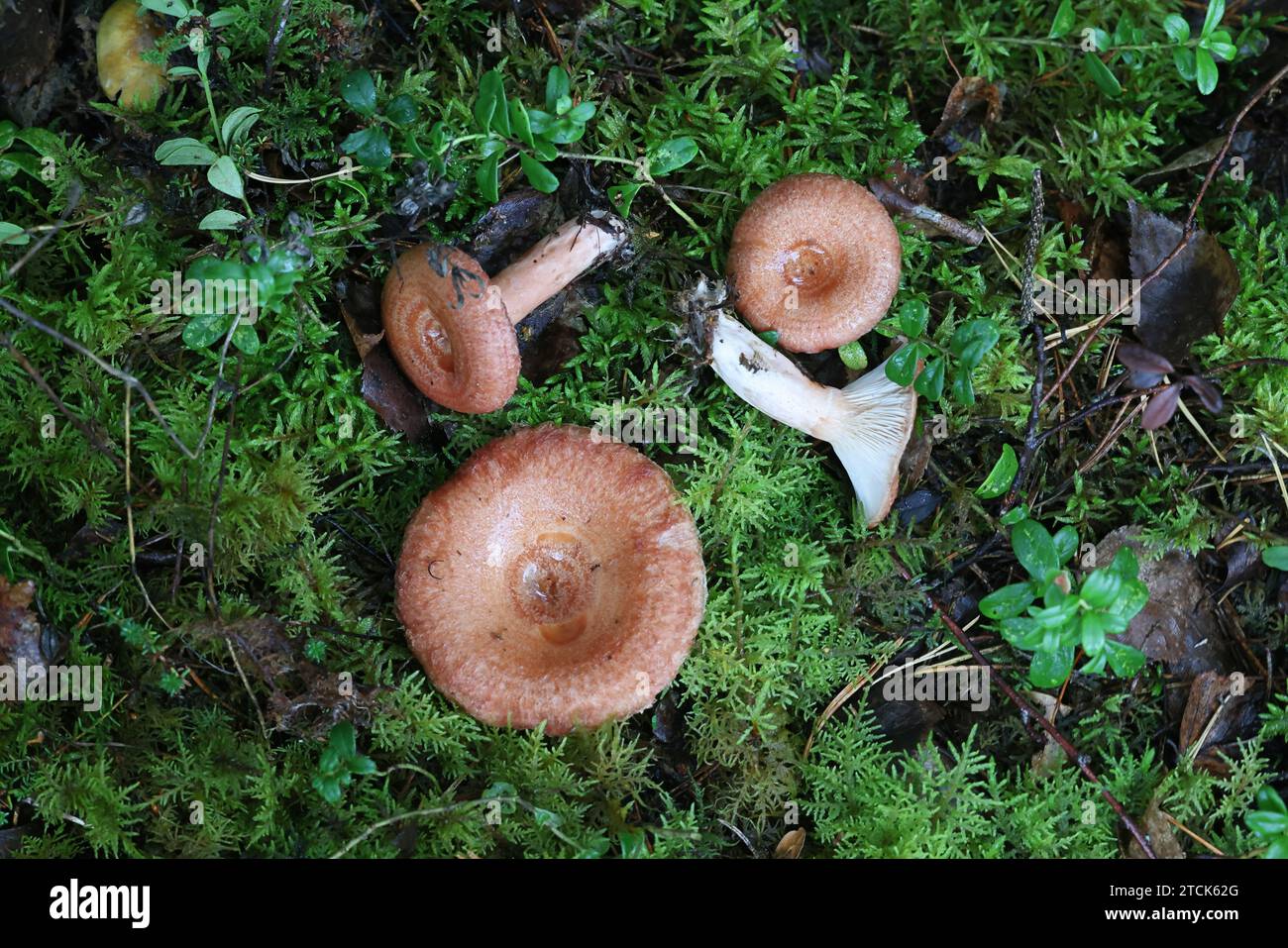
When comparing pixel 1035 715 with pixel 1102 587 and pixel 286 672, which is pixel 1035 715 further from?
pixel 286 672

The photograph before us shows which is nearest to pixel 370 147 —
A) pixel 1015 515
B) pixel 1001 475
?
pixel 1001 475

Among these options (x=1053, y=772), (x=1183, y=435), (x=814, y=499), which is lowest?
(x=1053, y=772)

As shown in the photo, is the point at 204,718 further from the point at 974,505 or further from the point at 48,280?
the point at 974,505

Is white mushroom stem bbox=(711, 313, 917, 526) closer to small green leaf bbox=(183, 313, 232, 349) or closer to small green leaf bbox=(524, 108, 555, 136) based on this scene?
small green leaf bbox=(524, 108, 555, 136)
